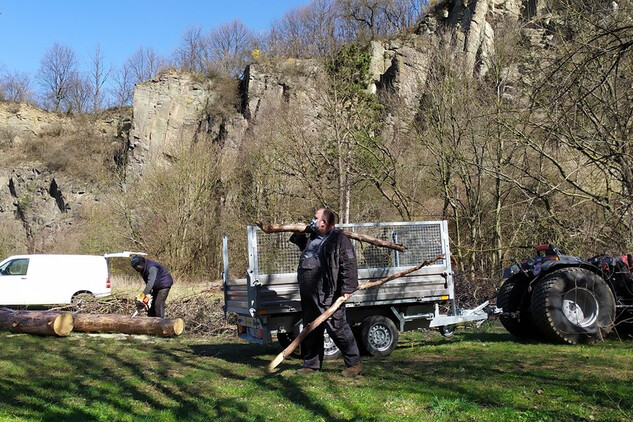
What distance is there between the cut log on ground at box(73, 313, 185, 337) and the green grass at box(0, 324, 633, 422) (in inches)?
73.6

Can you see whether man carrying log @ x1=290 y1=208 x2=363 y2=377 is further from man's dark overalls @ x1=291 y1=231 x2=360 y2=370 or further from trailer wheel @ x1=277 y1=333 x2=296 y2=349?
trailer wheel @ x1=277 y1=333 x2=296 y2=349

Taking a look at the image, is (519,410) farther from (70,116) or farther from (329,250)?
(70,116)

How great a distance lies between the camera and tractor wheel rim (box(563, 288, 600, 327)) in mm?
9359

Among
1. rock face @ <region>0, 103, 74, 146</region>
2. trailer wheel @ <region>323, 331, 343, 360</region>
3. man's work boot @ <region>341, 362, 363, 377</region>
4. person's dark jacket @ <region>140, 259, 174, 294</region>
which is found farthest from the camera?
rock face @ <region>0, 103, 74, 146</region>

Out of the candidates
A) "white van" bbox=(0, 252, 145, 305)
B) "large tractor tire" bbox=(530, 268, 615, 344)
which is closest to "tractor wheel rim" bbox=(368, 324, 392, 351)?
"large tractor tire" bbox=(530, 268, 615, 344)

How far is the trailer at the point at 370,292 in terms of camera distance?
8656 mm

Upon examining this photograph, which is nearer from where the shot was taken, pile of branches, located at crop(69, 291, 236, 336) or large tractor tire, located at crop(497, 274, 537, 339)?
large tractor tire, located at crop(497, 274, 537, 339)

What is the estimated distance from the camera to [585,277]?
9.39 meters

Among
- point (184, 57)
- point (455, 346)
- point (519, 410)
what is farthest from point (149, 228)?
point (184, 57)

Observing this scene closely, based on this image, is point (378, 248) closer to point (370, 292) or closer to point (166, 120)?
point (370, 292)

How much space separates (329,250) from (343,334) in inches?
37.3

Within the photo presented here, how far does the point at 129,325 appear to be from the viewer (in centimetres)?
1220

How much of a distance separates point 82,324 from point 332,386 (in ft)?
25.6

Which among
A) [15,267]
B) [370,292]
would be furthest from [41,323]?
[15,267]
